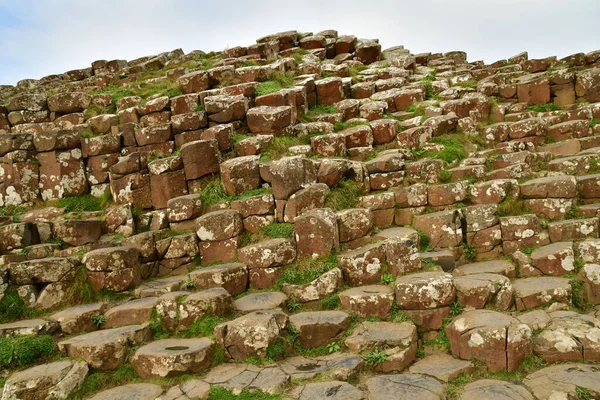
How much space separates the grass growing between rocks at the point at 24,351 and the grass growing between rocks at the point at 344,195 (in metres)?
5.51

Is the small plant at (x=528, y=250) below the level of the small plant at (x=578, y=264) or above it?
above

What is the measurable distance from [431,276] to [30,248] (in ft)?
25.9

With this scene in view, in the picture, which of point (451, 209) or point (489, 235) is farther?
point (451, 209)

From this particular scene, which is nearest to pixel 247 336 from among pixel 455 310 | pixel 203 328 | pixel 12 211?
pixel 203 328

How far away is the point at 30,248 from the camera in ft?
29.8

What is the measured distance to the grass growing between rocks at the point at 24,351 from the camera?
6439 millimetres

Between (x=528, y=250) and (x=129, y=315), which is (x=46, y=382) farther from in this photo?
(x=528, y=250)

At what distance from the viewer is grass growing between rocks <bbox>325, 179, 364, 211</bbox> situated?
9.31 meters

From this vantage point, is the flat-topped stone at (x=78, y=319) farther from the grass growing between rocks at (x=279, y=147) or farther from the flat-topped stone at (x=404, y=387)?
the grass growing between rocks at (x=279, y=147)

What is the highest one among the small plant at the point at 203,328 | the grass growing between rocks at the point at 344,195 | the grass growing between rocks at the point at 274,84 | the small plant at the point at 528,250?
the grass growing between rocks at the point at 274,84

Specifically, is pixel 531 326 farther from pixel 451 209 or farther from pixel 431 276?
pixel 451 209

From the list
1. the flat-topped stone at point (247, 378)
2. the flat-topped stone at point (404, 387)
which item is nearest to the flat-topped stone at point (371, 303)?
the flat-topped stone at point (404, 387)

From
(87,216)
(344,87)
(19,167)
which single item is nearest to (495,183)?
(344,87)

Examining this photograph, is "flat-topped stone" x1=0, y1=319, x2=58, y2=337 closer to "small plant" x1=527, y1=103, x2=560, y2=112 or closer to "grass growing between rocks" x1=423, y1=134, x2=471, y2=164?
"grass growing between rocks" x1=423, y1=134, x2=471, y2=164
